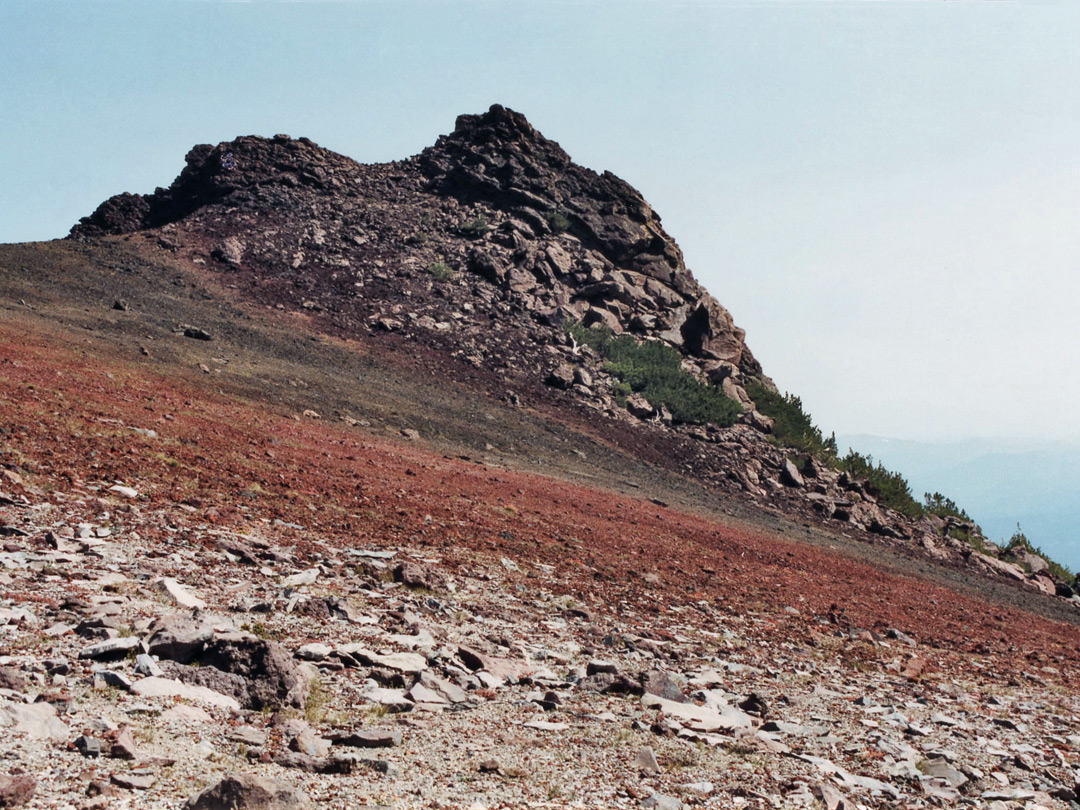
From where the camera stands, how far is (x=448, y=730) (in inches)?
241

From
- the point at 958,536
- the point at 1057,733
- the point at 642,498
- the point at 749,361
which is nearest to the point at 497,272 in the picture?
the point at 749,361

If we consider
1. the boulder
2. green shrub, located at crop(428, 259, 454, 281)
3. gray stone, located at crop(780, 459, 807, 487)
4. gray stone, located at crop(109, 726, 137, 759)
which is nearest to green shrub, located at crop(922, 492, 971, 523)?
gray stone, located at crop(780, 459, 807, 487)

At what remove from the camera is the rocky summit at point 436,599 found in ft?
17.8

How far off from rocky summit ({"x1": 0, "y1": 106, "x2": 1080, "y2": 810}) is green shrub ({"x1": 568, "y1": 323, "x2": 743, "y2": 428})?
2434 millimetres

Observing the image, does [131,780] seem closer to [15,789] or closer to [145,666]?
[15,789]

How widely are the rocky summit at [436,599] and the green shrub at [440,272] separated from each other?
9073 mm

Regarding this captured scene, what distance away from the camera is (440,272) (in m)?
47.3

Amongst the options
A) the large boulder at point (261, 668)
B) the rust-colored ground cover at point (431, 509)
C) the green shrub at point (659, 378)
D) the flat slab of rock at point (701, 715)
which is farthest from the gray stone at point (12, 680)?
the green shrub at point (659, 378)

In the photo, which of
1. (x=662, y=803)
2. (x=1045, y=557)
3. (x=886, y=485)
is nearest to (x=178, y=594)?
(x=662, y=803)

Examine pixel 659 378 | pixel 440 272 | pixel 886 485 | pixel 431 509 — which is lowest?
pixel 431 509

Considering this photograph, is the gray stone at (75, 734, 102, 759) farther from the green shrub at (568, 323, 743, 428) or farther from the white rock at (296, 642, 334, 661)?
the green shrub at (568, 323, 743, 428)

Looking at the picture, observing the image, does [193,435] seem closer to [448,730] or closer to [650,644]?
[650,644]

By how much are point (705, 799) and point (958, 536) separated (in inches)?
1551

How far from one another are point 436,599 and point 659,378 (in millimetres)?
Answer: 34180
